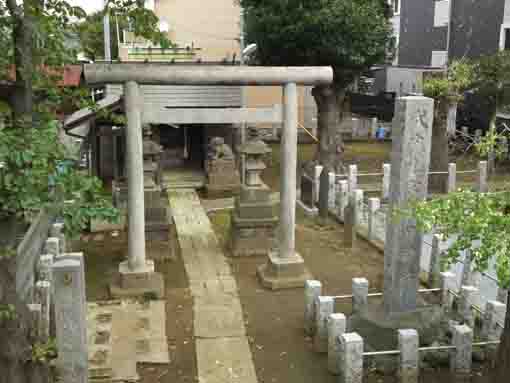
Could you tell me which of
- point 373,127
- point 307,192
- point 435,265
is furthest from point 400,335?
point 373,127

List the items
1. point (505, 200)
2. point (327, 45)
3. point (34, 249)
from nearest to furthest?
1. point (505, 200)
2. point (34, 249)
3. point (327, 45)

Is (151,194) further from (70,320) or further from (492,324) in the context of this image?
(492,324)

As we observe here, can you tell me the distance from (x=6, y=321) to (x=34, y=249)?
3895mm

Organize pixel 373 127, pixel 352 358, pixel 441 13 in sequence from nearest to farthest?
1. pixel 352 358
2. pixel 441 13
3. pixel 373 127

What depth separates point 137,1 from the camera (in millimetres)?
7352

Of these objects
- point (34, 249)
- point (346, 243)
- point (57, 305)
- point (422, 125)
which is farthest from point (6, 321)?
point (346, 243)

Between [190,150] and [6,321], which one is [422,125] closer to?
[6,321]

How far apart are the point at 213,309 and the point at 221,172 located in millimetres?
8584

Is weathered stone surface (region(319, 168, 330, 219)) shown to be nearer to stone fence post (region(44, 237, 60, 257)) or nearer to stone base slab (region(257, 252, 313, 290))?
stone base slab (region(257, 252, 313, 290))

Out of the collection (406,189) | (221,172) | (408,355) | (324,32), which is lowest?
(408,355)

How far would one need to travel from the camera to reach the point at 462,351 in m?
7.14

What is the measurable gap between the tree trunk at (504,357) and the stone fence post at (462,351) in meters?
1.23

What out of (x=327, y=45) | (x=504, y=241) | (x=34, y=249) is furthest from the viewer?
(x=327, y=45)

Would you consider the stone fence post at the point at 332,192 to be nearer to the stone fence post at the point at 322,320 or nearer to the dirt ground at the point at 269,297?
the dirt ground at the point at 269,297
